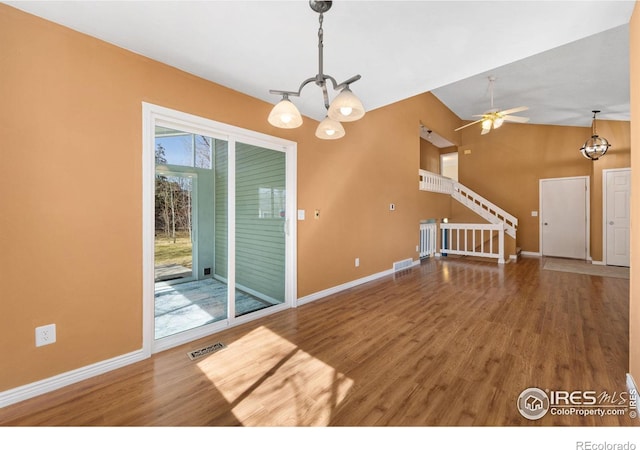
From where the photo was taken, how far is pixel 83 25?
1.96 meters

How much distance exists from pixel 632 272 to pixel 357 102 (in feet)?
7.48

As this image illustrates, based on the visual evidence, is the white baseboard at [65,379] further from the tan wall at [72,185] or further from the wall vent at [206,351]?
the wall vent at [206,351]

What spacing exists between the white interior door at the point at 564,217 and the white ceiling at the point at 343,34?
491 cm

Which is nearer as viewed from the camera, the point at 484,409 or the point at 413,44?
the point at 484,409

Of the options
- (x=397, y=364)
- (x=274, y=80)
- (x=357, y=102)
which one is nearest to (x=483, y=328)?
(x=397, y=364)

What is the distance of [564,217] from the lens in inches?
278

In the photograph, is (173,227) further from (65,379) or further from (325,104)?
(325,104)

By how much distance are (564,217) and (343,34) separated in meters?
8.27

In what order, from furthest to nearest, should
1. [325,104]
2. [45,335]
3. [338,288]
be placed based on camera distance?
1. [338,288]
2. [45,335]
3. [325,104]

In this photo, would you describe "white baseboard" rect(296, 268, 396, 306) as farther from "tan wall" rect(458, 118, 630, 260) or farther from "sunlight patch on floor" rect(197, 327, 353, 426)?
"tan wall" rect(458, 118, 630, 260)

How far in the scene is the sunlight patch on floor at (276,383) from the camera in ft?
5.35

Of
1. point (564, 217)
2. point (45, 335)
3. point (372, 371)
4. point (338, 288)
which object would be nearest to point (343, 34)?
point (372, 371)
